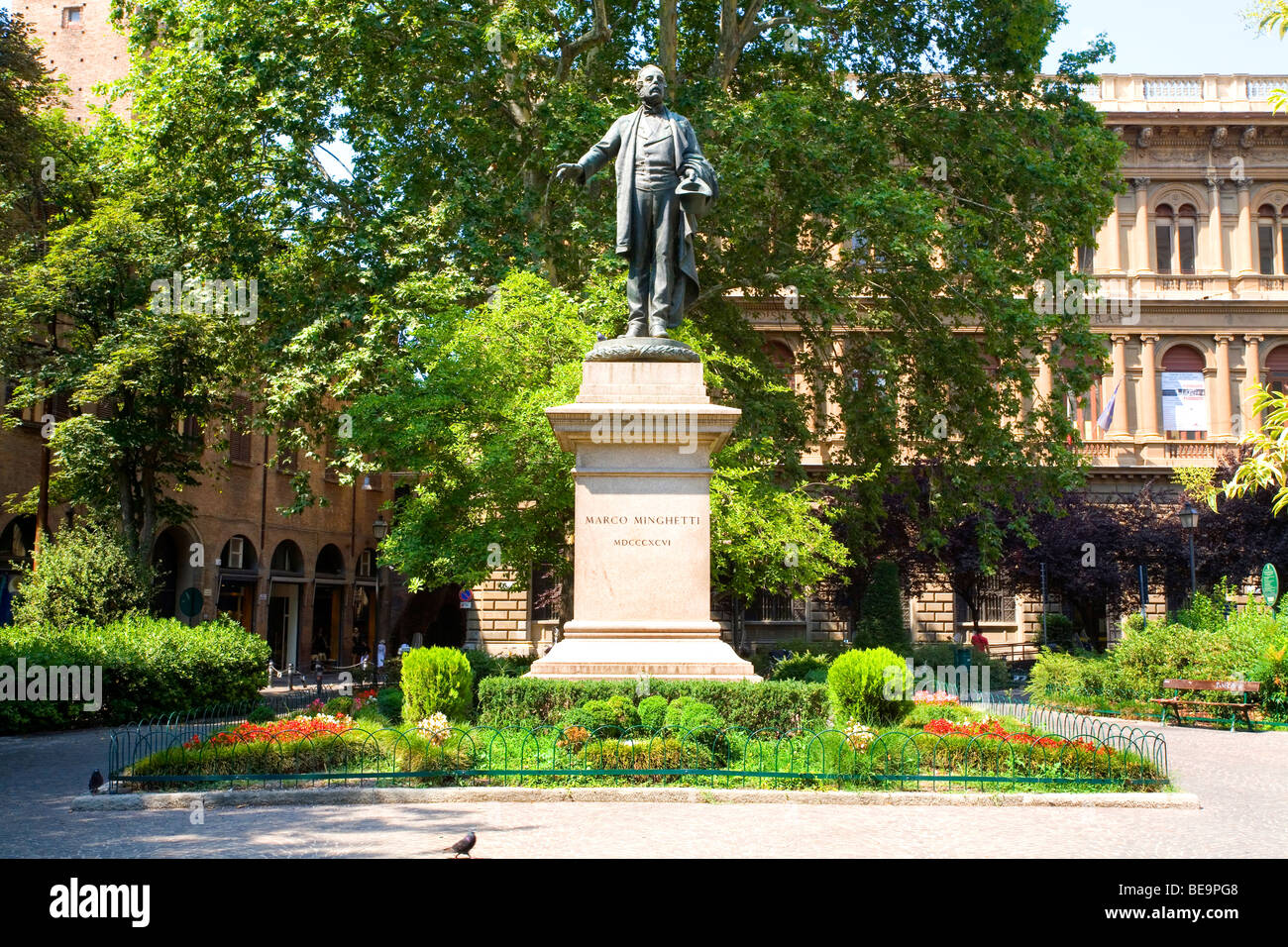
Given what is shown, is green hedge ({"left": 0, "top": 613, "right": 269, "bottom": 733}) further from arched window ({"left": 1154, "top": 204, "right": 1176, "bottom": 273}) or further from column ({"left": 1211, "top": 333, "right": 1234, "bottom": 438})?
arched window ({"left": 1154, "top": 204, "right": 1176, "bottom": 273})

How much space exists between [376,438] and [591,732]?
474 inches

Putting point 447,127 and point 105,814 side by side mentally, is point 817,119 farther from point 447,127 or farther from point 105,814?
point 105,814

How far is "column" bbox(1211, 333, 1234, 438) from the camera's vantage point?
1843 inches

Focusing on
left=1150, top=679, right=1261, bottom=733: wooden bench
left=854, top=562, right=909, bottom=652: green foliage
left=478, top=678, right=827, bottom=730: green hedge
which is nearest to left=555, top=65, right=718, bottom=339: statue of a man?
left=478, top=678, right=827, bottom=730: green hedge

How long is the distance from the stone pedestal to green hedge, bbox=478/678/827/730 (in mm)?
324

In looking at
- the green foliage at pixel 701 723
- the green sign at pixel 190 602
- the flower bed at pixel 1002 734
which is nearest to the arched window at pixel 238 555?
the green sign at pixel 190 602

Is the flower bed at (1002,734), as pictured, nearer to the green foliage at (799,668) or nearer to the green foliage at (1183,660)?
the green foliage at (799,668)

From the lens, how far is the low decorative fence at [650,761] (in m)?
10.6

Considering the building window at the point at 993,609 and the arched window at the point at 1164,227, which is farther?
the arched window at the point at 1164,227

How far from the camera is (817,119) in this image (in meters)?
24.6

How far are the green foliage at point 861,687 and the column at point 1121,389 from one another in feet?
119

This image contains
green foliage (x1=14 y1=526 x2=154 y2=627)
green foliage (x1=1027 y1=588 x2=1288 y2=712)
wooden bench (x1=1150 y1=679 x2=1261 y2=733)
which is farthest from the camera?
green foliage (x1=14 y1=526 x2=154 y2=627)

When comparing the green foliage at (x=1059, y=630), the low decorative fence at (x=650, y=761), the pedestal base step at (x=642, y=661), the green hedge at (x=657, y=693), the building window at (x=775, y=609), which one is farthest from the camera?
the building window at (x=775, y=609)

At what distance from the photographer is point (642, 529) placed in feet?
42.1
